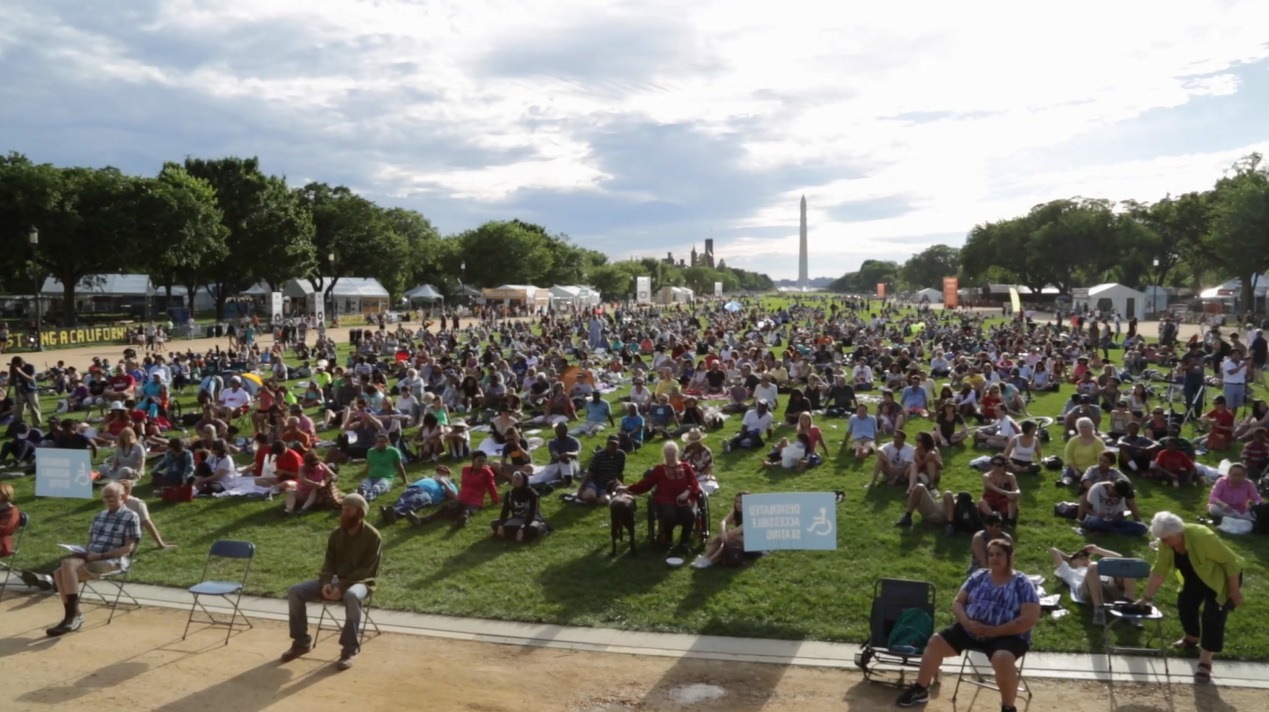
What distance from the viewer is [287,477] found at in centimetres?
1260

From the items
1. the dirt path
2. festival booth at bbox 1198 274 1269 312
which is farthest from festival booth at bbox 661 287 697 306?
the dirt path

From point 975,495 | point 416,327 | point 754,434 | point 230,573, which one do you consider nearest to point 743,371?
point 754,434

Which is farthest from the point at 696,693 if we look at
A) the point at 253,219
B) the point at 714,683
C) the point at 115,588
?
the point at 253,219

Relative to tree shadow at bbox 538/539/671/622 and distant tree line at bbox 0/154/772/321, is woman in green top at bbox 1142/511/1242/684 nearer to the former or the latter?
tree shadow at bbox 538/539/671/622

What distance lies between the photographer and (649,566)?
30.9ft

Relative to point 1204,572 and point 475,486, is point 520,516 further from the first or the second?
point 1204,572

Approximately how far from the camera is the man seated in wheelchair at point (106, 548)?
8047 mm

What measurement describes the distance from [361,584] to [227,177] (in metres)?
52.9

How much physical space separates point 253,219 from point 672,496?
50.4m

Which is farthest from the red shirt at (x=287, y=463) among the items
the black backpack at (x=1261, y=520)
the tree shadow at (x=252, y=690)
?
the black backpack at (x=1261, y=520)

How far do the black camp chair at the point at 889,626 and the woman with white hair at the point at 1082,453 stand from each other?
6175 mm

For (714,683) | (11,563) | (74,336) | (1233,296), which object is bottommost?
(714,683)

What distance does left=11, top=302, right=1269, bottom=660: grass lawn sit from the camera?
7988mm

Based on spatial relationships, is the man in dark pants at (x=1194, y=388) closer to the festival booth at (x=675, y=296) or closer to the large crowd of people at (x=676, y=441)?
the large crowd of people at (x=676, y=441)
